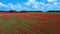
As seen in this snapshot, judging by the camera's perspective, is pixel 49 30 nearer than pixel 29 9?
Yes

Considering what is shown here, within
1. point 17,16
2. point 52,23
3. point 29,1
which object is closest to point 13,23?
point 17,16

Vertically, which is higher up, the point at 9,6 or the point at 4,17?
the point at 9,6

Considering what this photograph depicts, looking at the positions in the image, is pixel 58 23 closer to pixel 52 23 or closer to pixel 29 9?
pixel 52 23

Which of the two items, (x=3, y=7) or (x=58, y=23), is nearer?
(x=58, y=23)

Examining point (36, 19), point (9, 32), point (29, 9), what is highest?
point (29, 9)

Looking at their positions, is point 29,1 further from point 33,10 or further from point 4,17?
point 4,17

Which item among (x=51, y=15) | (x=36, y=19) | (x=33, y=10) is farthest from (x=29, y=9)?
(x=51, y=15)
